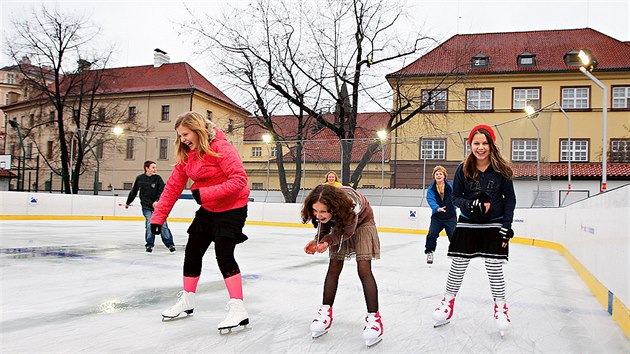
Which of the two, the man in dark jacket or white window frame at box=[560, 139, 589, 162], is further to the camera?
white window frame at box=[560, 139, 589, 162]

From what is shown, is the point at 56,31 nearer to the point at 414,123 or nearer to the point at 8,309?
the point at 414,123

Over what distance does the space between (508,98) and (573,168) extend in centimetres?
563

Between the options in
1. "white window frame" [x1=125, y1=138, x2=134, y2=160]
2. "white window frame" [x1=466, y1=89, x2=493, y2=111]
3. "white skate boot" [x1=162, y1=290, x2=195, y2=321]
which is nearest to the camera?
"white skate boot" [x1=162, y1=290, x2=195, y2=321]

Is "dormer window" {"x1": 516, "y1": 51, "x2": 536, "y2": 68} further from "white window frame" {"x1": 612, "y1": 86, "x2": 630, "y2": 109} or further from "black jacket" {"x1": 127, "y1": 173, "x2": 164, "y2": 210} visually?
"black jacket" {"x1": 127, "y1": 173, "x2": 164, "y2": 210}

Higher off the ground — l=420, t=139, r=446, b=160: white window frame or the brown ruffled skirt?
l=420, t=139, r=446, b=160: white window frame

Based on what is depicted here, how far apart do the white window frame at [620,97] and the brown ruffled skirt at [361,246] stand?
32.7 m

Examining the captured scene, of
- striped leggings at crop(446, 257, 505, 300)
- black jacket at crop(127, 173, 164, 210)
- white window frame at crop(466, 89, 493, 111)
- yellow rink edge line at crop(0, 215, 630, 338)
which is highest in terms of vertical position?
white window frame at crop(466, 89, 493, 111)

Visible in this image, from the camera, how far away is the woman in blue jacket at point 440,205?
7031mm

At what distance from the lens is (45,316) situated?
140 inches

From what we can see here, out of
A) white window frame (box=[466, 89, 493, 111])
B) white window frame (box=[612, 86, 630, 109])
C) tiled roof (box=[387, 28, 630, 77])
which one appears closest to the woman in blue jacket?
tiled roof (box=[387, 28, 630, 77])

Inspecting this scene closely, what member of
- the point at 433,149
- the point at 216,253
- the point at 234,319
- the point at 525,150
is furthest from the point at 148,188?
the point at 433,149

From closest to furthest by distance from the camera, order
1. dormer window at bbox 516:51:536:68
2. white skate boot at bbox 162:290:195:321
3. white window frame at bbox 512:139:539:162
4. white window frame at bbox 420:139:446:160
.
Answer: white skate boot at bbox 162:290:195:321 → white window frame at bbox 512:139:539:162 → white window frame at bbox 420:139:446:160 → dormer window at bbox 516:51:536:68

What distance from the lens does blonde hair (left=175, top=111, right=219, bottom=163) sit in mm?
3271

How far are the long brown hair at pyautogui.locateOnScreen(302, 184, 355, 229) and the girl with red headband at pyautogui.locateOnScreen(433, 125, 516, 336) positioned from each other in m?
0.86
